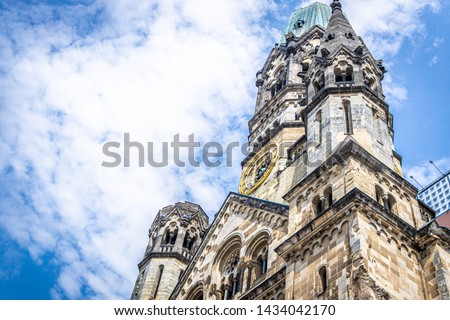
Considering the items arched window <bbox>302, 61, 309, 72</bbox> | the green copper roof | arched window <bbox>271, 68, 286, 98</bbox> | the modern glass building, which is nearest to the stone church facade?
arched window <bbox>271, 68, 286, 98</bbox>

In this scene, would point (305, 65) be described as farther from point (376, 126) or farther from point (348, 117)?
point (348, 117)

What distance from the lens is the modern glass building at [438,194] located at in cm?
4394

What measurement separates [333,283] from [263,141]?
943 inches

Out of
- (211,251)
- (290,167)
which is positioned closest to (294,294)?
(211,251)

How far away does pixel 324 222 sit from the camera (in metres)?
18.9

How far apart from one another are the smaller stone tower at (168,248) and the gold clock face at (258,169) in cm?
328

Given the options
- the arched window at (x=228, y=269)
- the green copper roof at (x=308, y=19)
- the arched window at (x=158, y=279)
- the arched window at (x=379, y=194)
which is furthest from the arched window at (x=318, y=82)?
the green copper roof at (x=308, y=19)

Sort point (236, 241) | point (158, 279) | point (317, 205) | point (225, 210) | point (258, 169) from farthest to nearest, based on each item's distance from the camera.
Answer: point (258, 169)
point (158, 279)
point (225, 210)
point (236, 241)
point (317, 205)

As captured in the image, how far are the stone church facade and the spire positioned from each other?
85mm

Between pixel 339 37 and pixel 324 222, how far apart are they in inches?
516

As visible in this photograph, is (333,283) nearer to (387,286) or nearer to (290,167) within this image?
(387,286)

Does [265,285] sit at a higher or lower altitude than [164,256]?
lower

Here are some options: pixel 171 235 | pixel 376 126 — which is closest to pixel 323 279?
pixel 376 126

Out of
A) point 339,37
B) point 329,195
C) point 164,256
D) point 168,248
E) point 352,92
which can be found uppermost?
point 339,37
